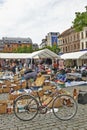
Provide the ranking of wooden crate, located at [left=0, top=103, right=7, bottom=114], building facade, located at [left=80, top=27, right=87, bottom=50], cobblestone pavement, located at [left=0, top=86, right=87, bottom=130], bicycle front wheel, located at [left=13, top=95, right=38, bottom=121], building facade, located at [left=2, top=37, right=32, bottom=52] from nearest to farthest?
cobblestone pavement, located at [left=0, top=86, right=87, bottom=130] < bicycle front wheel, located at [left=13, top=95, right=38, bottom=121] < wooden crate, located at [left=0, top=103, right=7, bottom=114] < building facade, located at [left=80, top=27, right=87, bottom=50] < building facade, located at [left=2, top=37, right=32, bottom=52]

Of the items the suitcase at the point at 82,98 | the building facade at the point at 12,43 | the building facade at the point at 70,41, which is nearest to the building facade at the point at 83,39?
the building facade at the point at 70,41

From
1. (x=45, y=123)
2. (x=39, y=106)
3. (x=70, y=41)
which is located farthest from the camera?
(x=70, y=41)

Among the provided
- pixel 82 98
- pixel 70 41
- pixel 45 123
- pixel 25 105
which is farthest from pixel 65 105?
pixel 70 41

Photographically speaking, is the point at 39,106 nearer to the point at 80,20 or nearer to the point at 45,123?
the point at 45,123

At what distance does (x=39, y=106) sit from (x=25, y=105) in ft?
1.18

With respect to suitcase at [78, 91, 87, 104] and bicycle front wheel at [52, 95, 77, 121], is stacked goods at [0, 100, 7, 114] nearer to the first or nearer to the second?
bicycle front wheel at [52, 95, 77, 121]

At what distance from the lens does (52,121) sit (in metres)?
6.18

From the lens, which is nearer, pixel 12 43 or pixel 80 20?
pixel 80 20

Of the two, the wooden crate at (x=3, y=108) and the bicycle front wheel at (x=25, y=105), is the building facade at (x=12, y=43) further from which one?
the bicycle front wheel at (x=25, y=105)

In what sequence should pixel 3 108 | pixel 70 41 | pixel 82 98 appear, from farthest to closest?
pixel 70 41, pixel 82 98, pixel 3 108

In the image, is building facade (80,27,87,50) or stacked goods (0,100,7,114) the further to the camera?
building facade (80,27,87,50)

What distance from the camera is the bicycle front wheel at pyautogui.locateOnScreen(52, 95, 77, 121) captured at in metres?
6.35

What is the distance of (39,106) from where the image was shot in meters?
6.41

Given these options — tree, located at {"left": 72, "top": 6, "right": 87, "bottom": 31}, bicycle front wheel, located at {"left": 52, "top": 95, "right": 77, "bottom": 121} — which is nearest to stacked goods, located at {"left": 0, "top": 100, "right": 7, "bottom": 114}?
bicycle front wheel, located at {"left": 52, "top": 95, "right": 77, "bottom": 121}
